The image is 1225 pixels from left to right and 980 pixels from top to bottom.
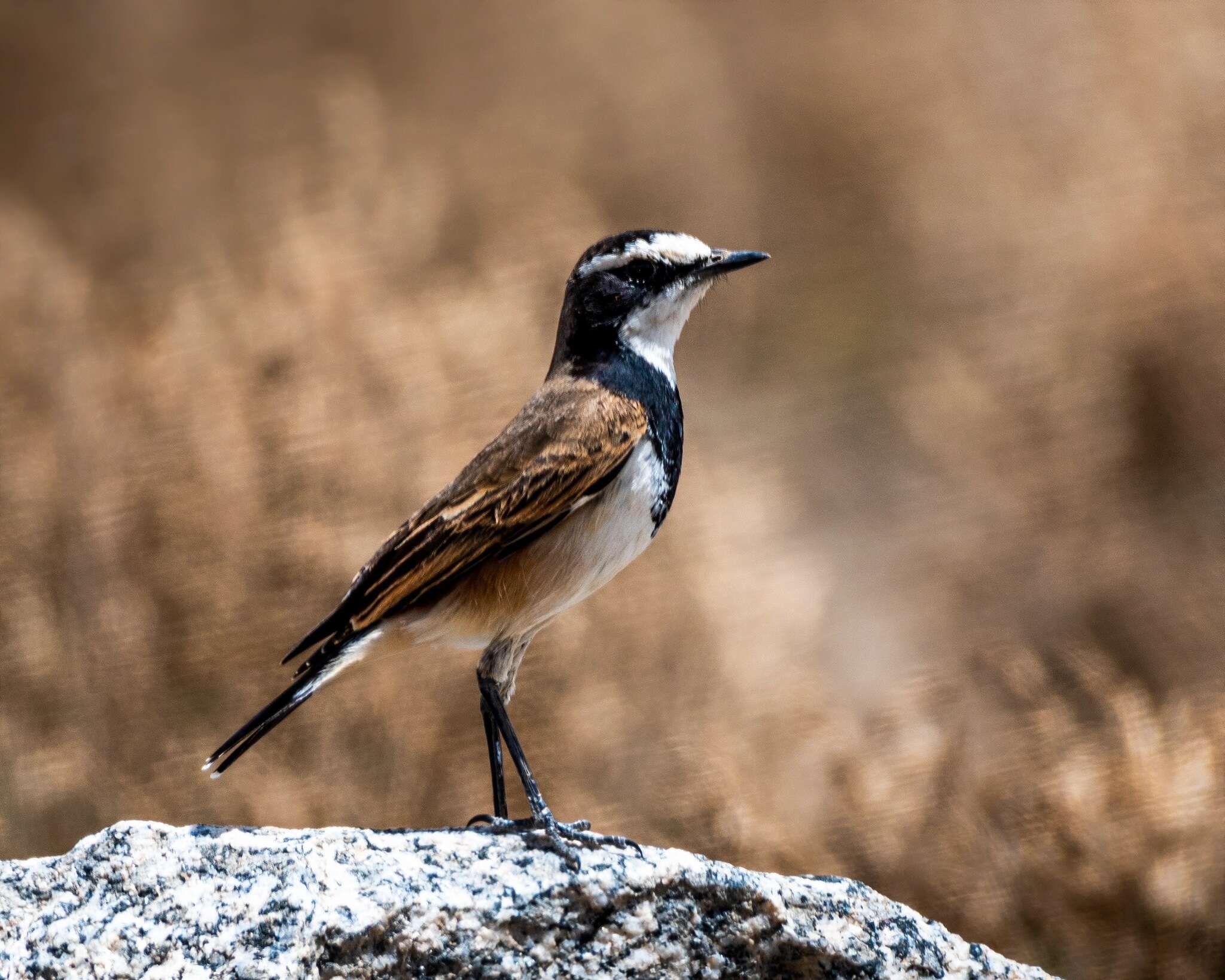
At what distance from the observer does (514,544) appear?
11.1 feet

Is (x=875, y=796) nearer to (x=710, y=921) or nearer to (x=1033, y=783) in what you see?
(x=1033, y=783)

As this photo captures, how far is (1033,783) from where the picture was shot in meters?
5.24

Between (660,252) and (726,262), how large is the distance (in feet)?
0.60

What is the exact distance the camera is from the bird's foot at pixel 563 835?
9.66 ft

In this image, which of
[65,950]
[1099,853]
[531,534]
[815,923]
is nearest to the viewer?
[65,950]

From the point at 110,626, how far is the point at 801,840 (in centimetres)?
286

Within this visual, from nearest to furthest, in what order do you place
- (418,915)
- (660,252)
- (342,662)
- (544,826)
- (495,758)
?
(418,915) → (544,826) → (342,662) → (495,758) → (660,252)

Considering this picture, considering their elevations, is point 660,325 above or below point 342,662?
above

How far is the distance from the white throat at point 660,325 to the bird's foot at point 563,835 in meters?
1.29

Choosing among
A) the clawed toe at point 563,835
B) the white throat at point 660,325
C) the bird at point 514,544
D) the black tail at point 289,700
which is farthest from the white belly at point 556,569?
the clawed toe at point 563,835

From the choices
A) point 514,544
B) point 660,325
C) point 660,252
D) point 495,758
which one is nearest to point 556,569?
point 514,544

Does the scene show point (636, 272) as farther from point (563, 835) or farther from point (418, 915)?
point (418, 915)

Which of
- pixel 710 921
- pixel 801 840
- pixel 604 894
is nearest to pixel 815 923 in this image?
pixel 710 921

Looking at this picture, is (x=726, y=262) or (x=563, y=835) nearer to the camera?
(x=563, y=835)
